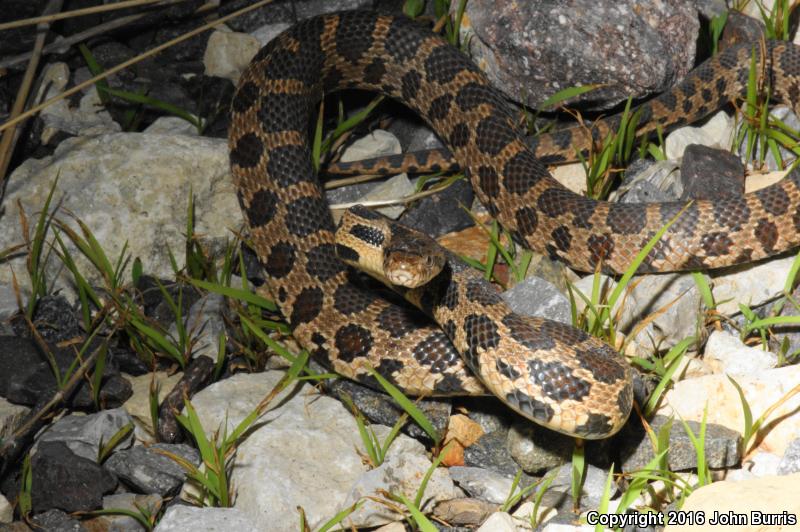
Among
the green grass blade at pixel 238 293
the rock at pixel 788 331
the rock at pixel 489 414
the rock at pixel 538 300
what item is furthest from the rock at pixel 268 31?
the rock at pixel 788 331

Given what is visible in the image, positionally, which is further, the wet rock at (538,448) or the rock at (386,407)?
the rock at (386,407)

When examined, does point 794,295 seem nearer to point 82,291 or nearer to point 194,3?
point 82,291

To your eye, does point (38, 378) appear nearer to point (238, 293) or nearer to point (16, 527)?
point (16, 527)

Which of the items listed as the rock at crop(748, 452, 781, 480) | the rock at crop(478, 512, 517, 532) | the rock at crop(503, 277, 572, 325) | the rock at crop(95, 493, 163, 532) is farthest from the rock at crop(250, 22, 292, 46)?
the rock at crop(748, 452, 781, 480)

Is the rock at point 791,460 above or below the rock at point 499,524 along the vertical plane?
above

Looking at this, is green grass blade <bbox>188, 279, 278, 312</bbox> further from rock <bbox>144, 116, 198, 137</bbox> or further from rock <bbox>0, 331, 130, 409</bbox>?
rock <bbox>144, 116, 198, 137</bbox>

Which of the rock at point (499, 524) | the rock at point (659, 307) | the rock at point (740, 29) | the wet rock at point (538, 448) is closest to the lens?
Answer: the rock at point (499, 524)

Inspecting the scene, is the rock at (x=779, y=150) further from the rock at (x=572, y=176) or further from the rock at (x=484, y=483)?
A: the rock at (x=484, y=483)
